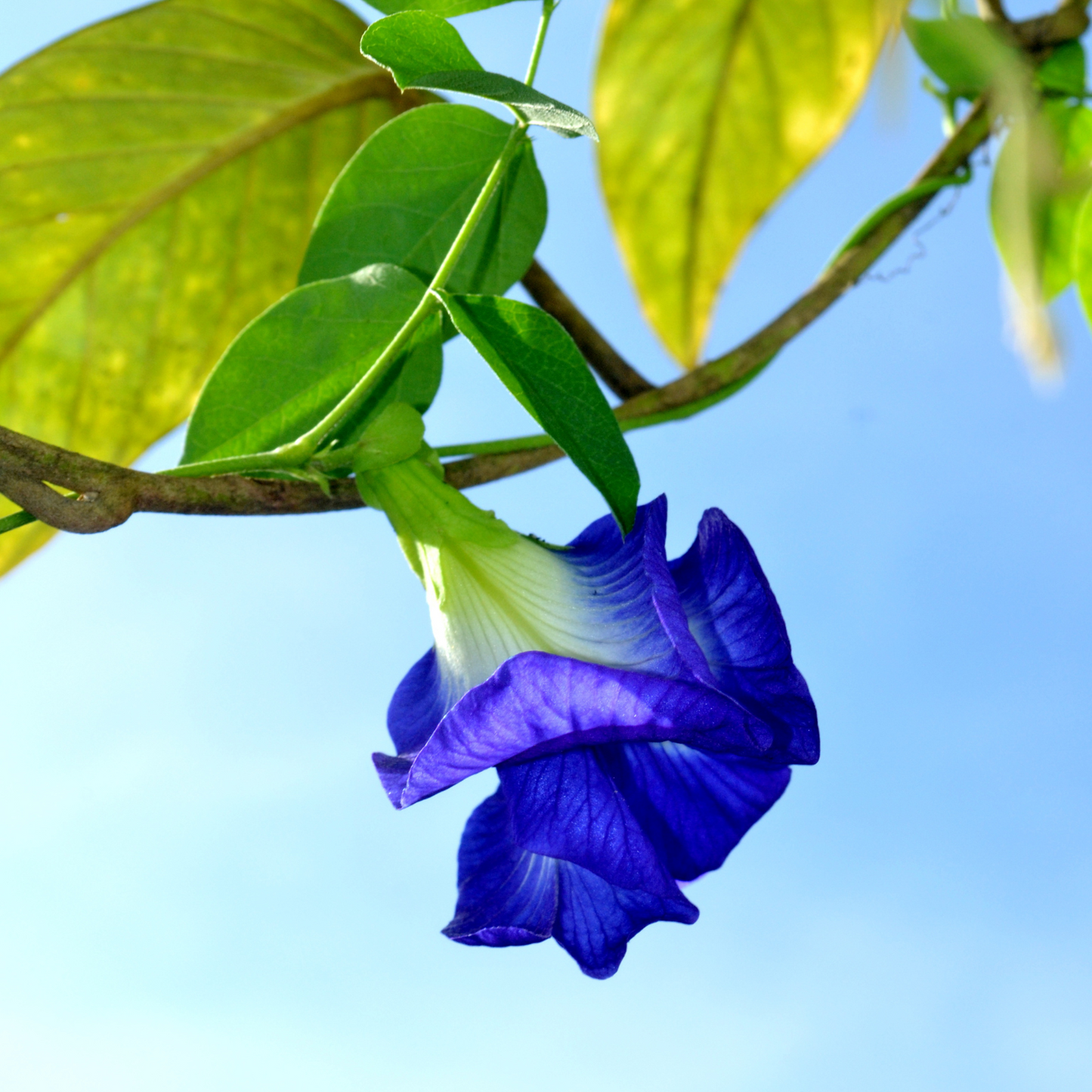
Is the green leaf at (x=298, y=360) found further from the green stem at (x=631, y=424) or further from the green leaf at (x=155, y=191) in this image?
the green leaf at (x=155, y=191)

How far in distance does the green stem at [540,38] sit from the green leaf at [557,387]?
0.07m

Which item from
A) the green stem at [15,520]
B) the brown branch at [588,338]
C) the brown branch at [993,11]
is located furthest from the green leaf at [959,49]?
the green stem at [15,520]

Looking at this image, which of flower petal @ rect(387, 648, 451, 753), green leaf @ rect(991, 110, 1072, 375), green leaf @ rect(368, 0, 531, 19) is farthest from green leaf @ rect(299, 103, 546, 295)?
green leaf @ rect(991, 110, 1072, 375)

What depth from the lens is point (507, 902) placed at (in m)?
0.30

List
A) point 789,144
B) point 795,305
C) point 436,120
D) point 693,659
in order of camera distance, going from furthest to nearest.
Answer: point 789,144, point 795,305, point 436,120, point 693,659

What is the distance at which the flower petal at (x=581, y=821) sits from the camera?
27 cm

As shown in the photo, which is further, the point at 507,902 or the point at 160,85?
the point at 160,85

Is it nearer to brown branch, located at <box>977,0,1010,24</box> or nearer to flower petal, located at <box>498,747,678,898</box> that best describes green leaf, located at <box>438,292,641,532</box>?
flower petal, located at <box>498,747,678,898</box>

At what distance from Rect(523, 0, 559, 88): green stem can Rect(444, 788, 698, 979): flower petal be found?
0.20 m

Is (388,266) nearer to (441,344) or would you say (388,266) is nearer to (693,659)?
(441,344)

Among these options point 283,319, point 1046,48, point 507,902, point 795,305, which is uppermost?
point 1046,48

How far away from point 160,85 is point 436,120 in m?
0.29

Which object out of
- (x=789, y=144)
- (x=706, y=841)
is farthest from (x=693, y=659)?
(x=789, y=144)

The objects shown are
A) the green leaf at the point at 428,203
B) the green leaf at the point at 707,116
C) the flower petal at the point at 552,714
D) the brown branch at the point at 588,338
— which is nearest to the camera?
the flower petal at the point at 552,714
